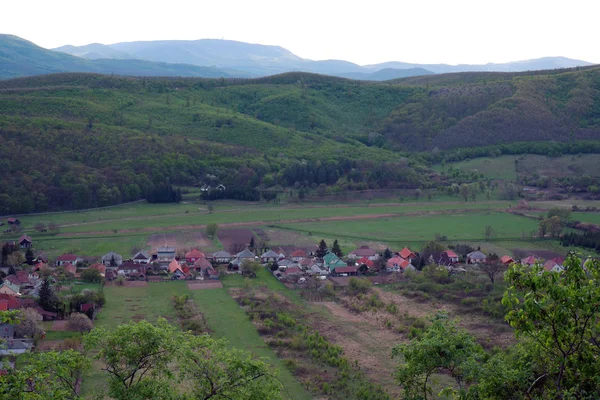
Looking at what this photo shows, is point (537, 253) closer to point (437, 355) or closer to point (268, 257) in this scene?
point (268, 257)

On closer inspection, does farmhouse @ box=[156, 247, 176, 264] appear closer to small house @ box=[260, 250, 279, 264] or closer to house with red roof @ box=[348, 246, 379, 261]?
small house @ box=[260, 250, 279, 264]

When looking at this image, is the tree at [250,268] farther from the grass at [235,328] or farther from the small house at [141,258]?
the small house at [141,258]

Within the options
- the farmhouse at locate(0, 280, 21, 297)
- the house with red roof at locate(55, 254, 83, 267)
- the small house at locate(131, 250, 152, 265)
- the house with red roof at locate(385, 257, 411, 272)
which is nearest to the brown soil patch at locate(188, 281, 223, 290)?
the small house at locate(131, 250, 152, 265)

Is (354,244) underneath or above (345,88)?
underneath

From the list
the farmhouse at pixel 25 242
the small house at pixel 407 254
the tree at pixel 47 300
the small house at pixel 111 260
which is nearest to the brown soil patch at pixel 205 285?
the small house at pixel 111 260

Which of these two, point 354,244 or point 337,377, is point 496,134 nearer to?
point 354,244

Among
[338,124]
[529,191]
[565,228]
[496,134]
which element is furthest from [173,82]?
[565,228]
